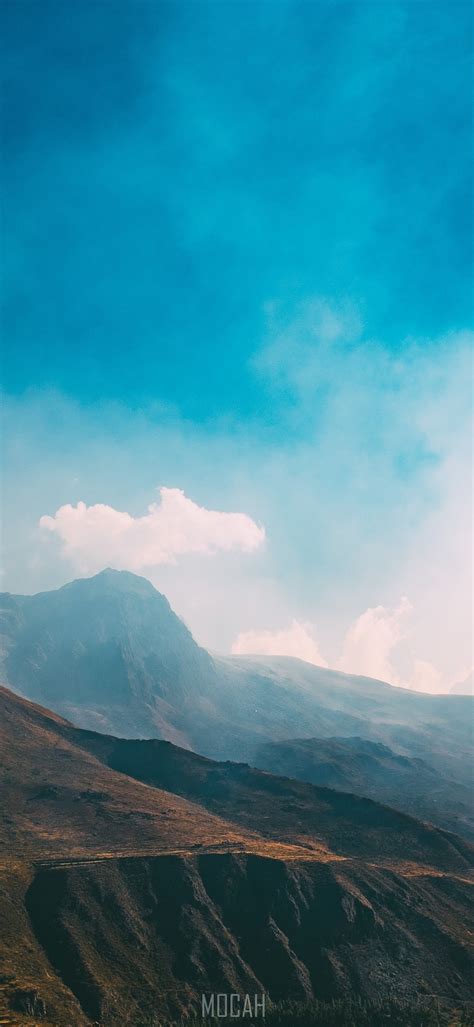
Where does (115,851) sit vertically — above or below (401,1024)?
above

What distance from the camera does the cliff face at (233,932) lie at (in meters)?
113

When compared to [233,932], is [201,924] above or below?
above

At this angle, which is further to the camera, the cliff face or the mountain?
the cliff face

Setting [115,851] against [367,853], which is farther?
[367,853]

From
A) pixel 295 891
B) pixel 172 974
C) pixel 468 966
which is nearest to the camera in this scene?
pixel 172 974

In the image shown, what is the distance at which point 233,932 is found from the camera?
134375 millimetres

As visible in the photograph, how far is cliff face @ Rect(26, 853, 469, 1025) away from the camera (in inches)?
4461

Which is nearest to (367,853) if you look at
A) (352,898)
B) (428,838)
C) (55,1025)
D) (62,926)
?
(428,838)

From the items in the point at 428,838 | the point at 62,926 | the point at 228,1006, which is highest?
the point at 428,838

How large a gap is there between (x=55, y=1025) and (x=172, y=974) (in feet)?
97.6

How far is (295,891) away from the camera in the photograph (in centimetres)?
14525

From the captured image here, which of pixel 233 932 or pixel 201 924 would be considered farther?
pixel 233 932

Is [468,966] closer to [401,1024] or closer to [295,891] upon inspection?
[401,1024]

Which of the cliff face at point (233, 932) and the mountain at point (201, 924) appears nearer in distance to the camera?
the mountain at point (201, 924)
